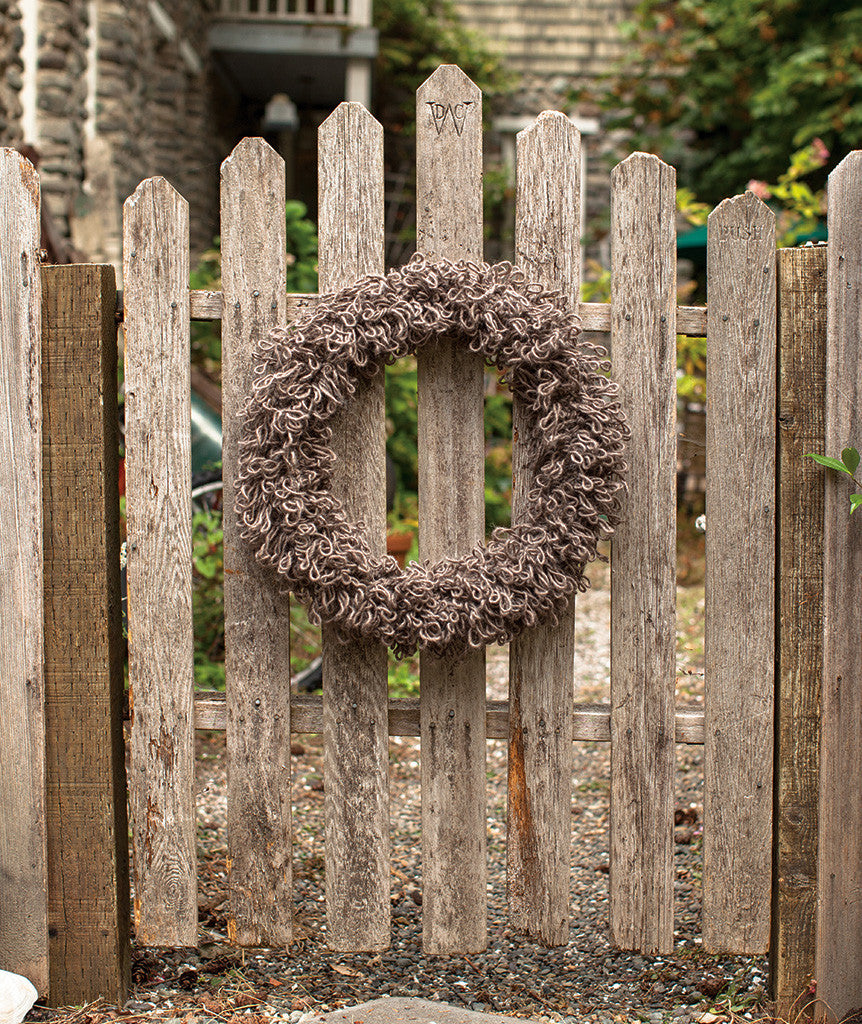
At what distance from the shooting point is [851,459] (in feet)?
6.08

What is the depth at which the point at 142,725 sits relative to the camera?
2.03m

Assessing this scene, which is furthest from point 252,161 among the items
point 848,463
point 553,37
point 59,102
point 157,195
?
point 553,37

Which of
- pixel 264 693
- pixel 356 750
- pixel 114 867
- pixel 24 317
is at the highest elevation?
pixel 24 317

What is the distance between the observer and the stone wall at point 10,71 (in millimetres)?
5516

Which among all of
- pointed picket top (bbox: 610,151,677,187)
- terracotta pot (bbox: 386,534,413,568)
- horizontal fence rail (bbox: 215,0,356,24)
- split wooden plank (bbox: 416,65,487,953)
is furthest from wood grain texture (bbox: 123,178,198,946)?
horizontal fence rail (bbox: 215,0,356,24)

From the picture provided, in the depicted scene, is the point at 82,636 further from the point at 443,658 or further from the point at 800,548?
the point at 800,548

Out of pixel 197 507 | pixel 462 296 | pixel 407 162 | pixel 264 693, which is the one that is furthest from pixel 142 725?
pixel 407 162

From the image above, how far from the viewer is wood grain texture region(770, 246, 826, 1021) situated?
193 cm

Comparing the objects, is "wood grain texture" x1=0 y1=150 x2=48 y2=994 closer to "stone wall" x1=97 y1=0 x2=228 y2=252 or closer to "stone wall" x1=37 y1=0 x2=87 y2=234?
"stone wall" x1=97 y1=0 x2=228 y2=252

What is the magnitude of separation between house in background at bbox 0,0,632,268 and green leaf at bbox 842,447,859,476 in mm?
5336

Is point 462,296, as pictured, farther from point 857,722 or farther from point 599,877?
point 599,877

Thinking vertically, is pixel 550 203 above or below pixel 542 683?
above

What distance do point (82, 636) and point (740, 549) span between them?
1366 millimetres

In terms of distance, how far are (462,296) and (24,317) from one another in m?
0.90
